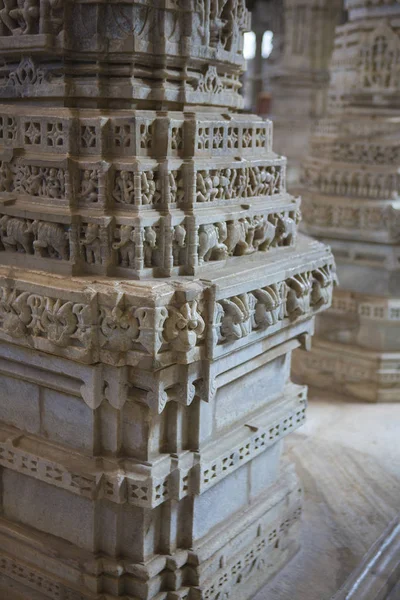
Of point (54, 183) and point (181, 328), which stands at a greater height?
point (54, 183)

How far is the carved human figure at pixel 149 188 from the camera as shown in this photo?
3.18 meters

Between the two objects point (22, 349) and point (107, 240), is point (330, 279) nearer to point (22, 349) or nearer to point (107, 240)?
point (107, 240)

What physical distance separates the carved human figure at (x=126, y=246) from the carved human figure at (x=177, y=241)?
0.70 feet

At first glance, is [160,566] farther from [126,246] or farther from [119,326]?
[126,246]

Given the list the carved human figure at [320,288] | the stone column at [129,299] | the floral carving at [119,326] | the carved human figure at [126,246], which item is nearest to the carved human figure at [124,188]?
the stone column at [129,299]

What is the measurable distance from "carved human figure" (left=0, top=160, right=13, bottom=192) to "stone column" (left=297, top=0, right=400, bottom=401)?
407 centimetres

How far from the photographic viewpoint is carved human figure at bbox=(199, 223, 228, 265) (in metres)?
3.36

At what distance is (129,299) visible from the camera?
2.99 m

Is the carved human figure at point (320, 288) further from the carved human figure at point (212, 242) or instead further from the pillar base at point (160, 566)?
the pillar base at point (160, 566)

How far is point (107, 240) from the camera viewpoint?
3.20 metres

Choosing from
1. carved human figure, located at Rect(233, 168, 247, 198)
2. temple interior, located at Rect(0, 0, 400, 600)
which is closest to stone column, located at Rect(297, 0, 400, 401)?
temple interior, located at Rect(0, 0, 400, 600)

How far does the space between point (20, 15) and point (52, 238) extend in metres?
1.17

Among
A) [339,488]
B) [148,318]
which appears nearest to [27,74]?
[148,318]

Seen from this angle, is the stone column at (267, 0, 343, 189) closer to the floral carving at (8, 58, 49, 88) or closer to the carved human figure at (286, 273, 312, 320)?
the carved human figure at (286, 273, 312, 320)
